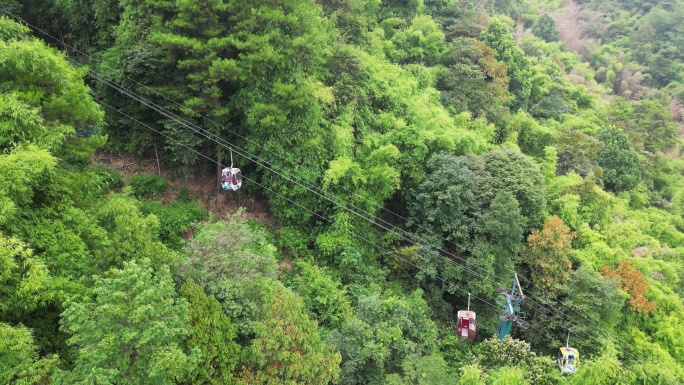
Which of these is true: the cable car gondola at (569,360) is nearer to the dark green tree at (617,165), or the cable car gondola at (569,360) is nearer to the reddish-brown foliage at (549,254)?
the reddish-brown foliage at (549,254)

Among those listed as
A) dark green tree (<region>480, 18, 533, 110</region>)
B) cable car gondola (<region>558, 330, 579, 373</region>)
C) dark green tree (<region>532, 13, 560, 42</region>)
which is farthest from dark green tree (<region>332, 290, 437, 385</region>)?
dark green tree (<region>532, 13, 560, 42</region>)

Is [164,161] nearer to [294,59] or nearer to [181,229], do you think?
[181,229]

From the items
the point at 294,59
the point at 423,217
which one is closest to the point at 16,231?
the point at 294,59

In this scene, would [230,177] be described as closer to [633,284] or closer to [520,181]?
[520,181]

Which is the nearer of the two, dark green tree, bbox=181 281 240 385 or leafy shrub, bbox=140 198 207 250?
dark green tree, bbox=181 281 240 385

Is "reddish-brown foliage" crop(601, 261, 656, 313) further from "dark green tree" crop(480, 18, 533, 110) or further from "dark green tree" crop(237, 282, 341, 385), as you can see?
"dark green tree" crop(480, 18, 533, 110)

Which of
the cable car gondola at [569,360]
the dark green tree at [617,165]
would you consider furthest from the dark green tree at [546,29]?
the cable car gondola at [569,360]

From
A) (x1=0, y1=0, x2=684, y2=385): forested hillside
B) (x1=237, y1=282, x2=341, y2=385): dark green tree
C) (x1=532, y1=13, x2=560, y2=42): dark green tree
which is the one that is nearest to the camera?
(x1=0, y1=0, x2=684, y2=385): forested hillside
